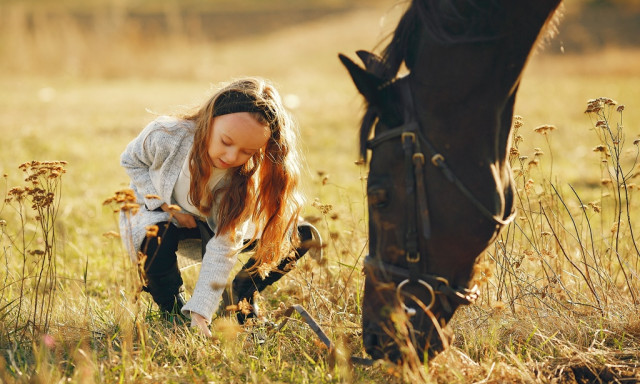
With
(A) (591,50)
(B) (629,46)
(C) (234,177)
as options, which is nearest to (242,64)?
(A) (591,50)

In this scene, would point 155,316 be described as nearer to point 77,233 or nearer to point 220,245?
point 220,245

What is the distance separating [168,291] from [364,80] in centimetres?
176

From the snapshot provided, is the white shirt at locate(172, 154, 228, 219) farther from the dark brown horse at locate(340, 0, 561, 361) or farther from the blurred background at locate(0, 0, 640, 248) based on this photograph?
the dark brown horse at locate(340, 0, 561, 361)

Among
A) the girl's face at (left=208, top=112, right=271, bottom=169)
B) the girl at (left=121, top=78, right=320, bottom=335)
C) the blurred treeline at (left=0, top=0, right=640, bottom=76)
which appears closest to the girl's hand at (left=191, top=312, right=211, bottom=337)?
the girl at (left=121, top=78, right=320, bottom=335)

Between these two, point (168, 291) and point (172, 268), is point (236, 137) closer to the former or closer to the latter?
point (172, 268)

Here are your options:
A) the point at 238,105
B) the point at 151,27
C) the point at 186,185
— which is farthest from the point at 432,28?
the point at 151,27

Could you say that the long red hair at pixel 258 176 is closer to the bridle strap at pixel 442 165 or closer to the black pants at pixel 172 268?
the black pants at pixel 172 268

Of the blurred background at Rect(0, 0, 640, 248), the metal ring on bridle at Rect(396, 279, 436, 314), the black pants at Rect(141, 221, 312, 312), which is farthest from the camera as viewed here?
the blurred background at Rect(0, 0, 640, 248)

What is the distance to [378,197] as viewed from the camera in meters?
2.31

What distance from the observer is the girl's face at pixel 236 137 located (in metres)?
3.08

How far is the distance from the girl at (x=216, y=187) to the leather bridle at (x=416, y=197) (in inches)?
36.4

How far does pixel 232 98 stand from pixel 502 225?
148cm

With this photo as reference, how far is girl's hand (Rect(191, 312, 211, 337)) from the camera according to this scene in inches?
120

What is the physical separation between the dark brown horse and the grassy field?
0.62 ft
